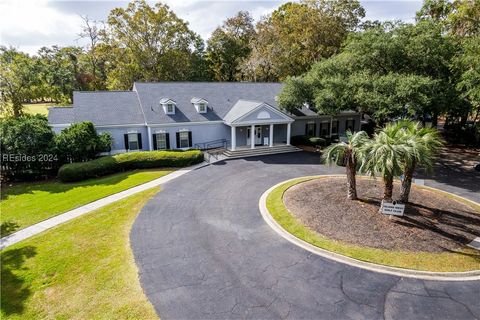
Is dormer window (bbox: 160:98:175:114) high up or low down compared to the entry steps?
up

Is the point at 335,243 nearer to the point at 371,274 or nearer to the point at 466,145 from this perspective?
the point at 371,274

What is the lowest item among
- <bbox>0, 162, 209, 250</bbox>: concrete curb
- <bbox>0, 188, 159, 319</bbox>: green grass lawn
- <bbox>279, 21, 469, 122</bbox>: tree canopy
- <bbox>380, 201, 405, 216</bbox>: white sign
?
<bbox>0, 188, 159, 319</bbox>: green grass lawn

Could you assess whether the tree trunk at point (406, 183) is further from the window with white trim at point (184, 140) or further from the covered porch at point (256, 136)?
the window with white trim at point (184, 140)

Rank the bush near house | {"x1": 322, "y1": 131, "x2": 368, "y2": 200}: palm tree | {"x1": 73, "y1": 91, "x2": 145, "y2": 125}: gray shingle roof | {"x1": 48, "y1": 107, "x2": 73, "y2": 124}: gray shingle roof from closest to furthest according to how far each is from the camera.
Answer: {"x1": 322, "y1": 131, "x2": 368, "y2": 200}: palm tree < the bush near house < {"x1": 73, "y1": 91, "x2": 145, "y2": 125}: gray shingle roof < {"x1": 48, "y1": 107, "x2": 73, "y2": 124}: gray shingle roof

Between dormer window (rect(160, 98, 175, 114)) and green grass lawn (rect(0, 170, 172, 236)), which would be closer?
green grass lawn (rect(0, 170, 172, 236))

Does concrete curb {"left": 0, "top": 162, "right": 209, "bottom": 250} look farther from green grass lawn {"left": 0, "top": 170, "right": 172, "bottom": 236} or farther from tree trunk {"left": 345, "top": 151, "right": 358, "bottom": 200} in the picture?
tree trunk {"left": 345, "top": 151, "right": 358, "bottom": 200}

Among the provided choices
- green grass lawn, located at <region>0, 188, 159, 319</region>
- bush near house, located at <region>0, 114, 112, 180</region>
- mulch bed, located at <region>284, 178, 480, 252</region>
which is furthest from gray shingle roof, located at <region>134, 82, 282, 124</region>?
green grass lawn, located at <region>0, 188, 159, 319</region>

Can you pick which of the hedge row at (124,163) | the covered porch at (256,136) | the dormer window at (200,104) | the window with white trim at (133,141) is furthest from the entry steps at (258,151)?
the window with white trim at (133,141)
